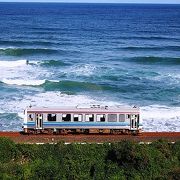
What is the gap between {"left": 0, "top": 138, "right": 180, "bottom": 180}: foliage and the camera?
27.7 meters

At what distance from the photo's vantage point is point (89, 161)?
29.0 metres

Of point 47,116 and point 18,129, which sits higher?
point 47,116

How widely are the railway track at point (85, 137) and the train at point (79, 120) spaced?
1.95ft

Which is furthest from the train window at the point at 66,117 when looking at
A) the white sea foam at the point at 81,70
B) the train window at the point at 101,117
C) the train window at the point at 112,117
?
the white sea foam at the point at 81,70

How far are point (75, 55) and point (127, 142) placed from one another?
45222 mm

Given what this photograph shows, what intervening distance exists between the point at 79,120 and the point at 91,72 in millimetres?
26882

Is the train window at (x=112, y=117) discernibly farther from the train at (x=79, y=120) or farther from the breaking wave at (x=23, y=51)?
the breaking wave at (x=23, y=51)

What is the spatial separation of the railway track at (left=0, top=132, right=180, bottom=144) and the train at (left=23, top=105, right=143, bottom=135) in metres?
0.59

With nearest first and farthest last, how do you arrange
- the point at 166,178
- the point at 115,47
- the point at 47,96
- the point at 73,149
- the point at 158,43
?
1. the point at 166,178
2. the point at 73,149
3. the point at 47,96
4. the point at 115,47
5. the point at 158,43

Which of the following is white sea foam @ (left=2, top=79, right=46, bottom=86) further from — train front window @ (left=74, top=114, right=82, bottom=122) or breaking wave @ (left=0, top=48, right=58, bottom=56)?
breaking wave @ (left=0, top=48, right=58, bottom=56)

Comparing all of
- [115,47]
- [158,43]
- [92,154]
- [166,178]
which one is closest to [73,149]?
[92,154]

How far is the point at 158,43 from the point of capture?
89.9m

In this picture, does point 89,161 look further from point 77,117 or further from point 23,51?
point 23,51

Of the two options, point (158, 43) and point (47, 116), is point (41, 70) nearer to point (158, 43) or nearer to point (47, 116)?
point (47, 116)
